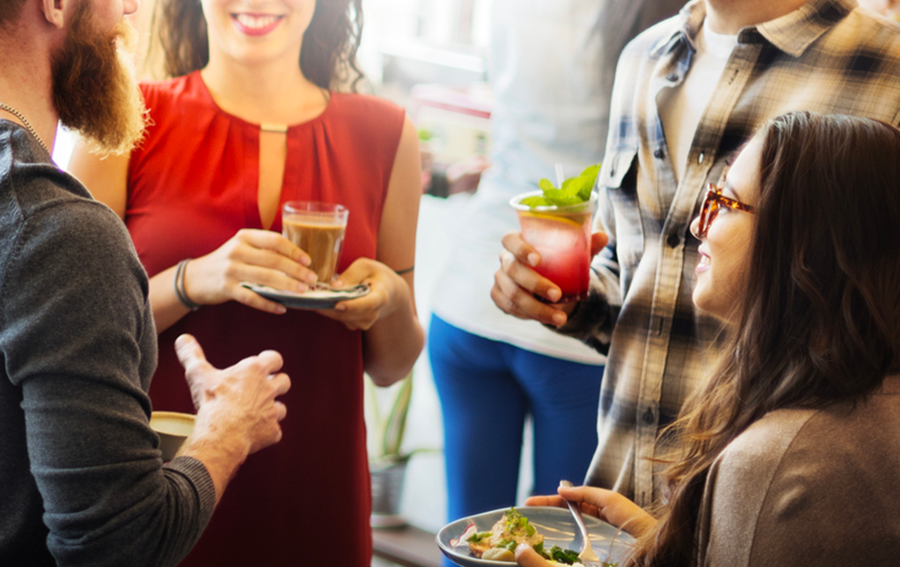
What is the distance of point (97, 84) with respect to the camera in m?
1.05

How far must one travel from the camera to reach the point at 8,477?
0.87m

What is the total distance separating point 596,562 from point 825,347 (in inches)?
17.2

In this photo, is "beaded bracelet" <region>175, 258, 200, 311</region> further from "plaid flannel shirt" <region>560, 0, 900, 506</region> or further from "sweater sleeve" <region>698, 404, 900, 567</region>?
"sweater sleeve" <region>698, 404, 900, 567</region>

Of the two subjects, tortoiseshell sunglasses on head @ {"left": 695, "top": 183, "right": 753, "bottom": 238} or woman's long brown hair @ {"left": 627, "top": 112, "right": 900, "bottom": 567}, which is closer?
woman's long brown hair @ {"left": 627, "top": 112, "right": 900, "bottom": 567}

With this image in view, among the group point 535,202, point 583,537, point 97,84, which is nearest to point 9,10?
point 97,84

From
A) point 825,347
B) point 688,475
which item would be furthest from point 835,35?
point 688,475

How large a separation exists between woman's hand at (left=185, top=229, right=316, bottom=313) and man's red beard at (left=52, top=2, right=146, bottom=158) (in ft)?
0.89

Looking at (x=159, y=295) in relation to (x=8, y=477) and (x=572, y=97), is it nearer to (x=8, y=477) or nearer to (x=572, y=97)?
(x=8, y=477)

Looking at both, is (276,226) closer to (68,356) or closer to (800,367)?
(68,356)

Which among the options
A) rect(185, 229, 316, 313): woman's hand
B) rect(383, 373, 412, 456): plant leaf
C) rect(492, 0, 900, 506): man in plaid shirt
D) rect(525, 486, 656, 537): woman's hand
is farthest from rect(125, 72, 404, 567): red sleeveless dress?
rect(383, 373, 412, 456): plant leaf

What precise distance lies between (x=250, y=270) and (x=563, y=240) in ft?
1.85

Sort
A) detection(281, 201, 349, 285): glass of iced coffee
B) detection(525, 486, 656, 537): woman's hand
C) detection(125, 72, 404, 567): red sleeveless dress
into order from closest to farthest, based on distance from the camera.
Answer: detection(525, 486, 656, 537): woman's hand < detection(281, 201, 349, 285): glass of iced coffee < detection(125, 72, 404, 567): red sleeveless dress

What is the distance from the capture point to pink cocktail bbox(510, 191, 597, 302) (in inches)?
51.4

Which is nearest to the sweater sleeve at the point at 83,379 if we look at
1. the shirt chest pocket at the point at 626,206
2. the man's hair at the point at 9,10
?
the man's hair at the point at 9,10
